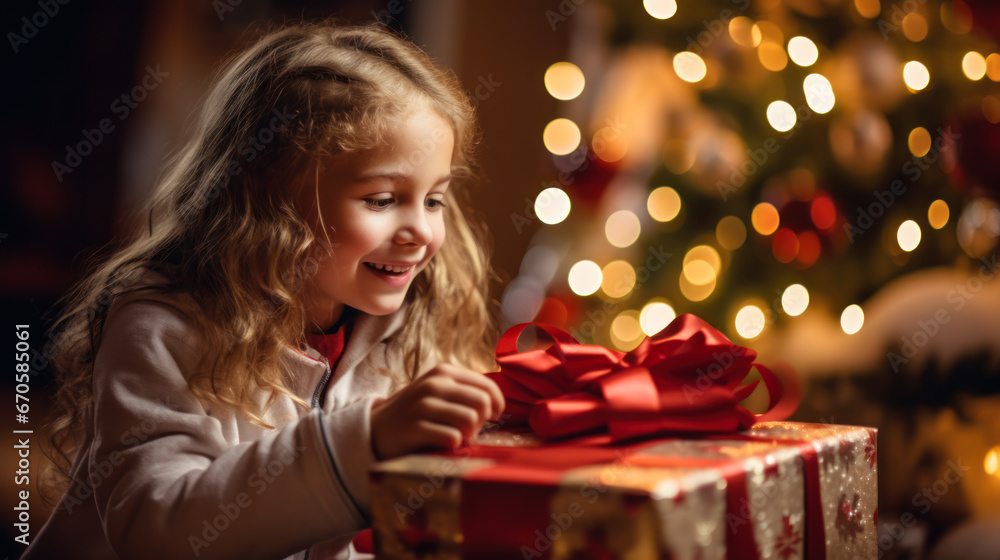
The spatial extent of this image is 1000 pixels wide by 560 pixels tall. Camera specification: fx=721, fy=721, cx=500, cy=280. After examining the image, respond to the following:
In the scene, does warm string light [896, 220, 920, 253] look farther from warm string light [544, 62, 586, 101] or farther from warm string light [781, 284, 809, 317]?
warm string light [544, 62, 586, 101]

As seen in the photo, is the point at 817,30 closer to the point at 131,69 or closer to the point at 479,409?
the point at 479,409

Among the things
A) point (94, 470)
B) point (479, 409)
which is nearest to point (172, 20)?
point (94, 470)

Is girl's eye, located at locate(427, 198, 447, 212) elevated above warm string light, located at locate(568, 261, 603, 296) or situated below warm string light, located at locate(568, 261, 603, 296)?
above

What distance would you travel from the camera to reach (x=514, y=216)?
185 centimetres

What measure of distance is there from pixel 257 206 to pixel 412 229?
0.18 m

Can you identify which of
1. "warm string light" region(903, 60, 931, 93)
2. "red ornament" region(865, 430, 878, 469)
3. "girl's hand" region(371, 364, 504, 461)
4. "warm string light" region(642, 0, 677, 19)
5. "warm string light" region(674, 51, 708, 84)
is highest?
"warm string light" region(642, 0, 677, 19)

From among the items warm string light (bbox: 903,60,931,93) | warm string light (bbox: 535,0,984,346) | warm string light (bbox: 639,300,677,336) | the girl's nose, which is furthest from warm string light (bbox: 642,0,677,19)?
the girl's nose

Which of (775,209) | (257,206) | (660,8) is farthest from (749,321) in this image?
(257,206)

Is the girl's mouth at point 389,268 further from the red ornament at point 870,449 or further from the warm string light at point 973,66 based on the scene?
the warm string light at point 973,66

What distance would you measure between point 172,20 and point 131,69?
15 centimetres

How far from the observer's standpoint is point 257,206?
0.79 meters

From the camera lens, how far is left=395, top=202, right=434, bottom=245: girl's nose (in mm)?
762

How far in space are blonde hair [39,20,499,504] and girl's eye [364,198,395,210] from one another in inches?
2.1

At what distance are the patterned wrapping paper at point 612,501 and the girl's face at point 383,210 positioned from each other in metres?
0.26
